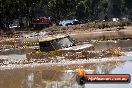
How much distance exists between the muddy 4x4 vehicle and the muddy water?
2.33 m

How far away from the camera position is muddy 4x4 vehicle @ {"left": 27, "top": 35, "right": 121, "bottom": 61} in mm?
30561

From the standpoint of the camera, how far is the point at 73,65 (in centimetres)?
2809

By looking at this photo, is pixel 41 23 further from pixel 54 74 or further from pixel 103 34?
pixel 54 74

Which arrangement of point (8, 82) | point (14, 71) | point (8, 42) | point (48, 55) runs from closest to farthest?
point (8, 82) < point (14, 71) < point (48, 55) < point (8, 42)

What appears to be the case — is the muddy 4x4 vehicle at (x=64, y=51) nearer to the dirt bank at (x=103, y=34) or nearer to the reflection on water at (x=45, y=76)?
the reflection on water at (x=45, y=76)

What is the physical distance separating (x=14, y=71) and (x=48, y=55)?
16.4 feet

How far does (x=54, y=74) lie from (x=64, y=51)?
7.29 metres

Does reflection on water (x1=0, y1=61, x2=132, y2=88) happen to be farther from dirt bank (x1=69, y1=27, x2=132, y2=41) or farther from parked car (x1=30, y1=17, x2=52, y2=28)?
parked car (x1=30, y1=17, x2=52, y2=28)

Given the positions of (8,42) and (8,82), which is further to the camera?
(8,42)

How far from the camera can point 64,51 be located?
1267 inches

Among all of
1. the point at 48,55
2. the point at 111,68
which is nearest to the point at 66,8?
the point at 48,55

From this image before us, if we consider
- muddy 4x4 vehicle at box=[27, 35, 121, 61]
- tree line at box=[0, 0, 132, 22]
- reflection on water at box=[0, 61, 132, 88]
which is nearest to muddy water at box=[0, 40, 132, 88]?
reflection on water at box=[0, 61, 132, 88]

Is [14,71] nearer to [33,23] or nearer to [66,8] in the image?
[33,23]

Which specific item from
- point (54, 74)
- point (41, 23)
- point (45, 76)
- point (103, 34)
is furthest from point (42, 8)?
point (45, 76)
